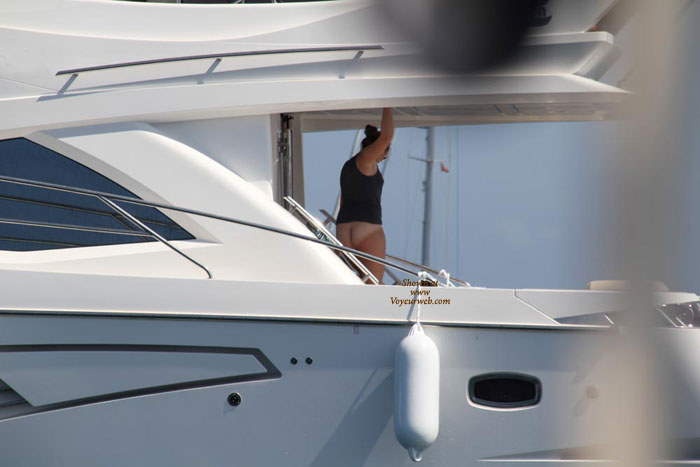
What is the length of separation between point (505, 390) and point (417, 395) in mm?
483

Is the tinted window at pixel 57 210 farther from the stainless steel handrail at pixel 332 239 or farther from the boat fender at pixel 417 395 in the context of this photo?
the boat fender at pixel 417 395

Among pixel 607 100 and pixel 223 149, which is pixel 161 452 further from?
pixel 607 100

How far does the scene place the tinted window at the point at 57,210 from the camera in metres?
4.50

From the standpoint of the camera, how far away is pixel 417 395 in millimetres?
3770

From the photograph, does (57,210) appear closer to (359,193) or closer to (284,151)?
(284,151)

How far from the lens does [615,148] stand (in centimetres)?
105

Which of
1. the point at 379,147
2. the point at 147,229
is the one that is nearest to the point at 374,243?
the point at 379,147

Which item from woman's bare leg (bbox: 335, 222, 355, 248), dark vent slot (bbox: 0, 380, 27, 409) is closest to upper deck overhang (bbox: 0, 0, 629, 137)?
woman's bare leg (bbox: 335, 222, 355, 248)

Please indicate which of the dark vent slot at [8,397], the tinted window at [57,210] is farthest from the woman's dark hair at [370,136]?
the dark vent slot at [8,397]

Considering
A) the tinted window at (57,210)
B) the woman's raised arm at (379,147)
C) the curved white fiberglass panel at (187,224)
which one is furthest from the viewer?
the woman's raised arm at (379,147)

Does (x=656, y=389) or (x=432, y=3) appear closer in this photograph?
(x=432, y=3)

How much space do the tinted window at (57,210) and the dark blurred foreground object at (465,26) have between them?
12.3 ft

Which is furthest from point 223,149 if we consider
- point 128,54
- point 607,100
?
point 607,100

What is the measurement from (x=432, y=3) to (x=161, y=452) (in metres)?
3.63
